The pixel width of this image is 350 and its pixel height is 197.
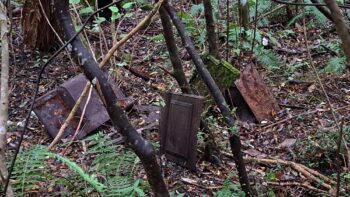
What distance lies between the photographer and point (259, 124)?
4.89 meters

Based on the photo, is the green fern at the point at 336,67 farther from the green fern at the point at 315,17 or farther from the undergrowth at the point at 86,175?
the undergrowth at the point at 86,175

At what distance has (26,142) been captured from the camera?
Result: 469 cm

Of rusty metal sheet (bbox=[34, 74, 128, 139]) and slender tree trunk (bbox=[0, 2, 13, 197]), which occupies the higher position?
slender tree trunk (bbox=[0, 2, 13, 197])

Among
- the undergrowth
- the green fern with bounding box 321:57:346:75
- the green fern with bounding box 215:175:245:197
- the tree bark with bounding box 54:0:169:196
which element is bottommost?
the green fern with bounding box 215:175:245:197

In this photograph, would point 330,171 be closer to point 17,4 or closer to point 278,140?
point 278,140

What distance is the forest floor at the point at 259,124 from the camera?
3697mm

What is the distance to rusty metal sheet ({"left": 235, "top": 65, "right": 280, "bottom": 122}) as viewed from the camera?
4980 mm

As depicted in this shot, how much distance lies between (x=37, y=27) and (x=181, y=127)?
3927 mm

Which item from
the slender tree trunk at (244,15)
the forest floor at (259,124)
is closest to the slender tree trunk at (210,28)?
the forest floor at (259,124)

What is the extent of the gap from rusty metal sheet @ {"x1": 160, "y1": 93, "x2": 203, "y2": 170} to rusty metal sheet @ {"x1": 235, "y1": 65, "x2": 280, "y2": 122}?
160 cm

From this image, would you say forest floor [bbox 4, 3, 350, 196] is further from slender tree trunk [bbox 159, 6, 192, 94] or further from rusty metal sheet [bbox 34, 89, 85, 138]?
slender tree trunk [bbox 159, 6, 192, 94]

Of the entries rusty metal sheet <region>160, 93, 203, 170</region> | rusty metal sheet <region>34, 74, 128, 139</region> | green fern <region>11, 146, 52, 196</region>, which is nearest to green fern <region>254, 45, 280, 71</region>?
rusty metal sheet <region>34, 74, 128, 139</region>

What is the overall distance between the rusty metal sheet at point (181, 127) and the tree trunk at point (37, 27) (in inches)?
139

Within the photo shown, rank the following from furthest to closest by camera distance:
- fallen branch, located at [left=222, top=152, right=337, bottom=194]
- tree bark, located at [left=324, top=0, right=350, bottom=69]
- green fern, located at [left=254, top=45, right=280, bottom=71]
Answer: green fern, located at [left=254, top=45, right=280, bottom=71], fallen branch, located at [left=222, top=152, right=337, bottom=194], tree bark, located at [left=324, top=0, right=350, bottom=69]
